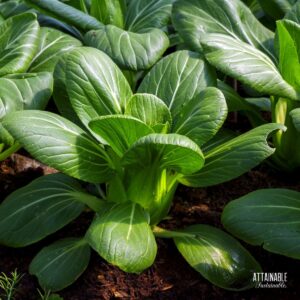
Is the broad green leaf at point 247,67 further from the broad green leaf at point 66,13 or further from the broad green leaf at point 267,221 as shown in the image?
the broad green leaf at point 66,13

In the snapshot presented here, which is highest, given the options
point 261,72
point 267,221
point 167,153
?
point 261,72

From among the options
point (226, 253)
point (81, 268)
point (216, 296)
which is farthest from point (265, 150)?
point (81, 268)

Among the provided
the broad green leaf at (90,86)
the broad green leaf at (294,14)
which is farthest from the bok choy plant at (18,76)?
the broad green leaf at (294,14)

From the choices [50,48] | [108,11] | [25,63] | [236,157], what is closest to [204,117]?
[236,157]

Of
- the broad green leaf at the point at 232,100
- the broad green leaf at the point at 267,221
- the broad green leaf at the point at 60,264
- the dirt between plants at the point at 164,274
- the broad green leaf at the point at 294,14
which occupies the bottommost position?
the dirt between plants at the point at 164,274

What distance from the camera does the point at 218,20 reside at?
2.66 meters

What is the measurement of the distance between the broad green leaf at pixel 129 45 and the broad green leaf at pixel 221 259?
793 mm

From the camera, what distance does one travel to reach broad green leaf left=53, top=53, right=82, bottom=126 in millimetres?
2273

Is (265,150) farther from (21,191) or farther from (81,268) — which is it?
(21,191)

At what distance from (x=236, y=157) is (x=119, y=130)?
17.2 inches

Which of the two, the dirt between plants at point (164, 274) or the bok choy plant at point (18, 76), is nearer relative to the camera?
the dirt between plants at point (164, 274)

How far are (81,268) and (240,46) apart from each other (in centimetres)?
111

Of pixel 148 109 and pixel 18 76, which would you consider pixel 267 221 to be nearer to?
pixel 148 109

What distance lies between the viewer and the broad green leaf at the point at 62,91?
2273mm
